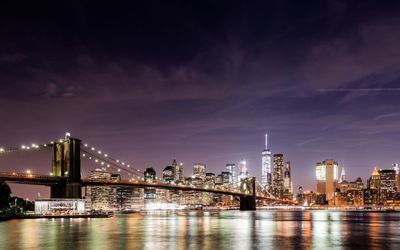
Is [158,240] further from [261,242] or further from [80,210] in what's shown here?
[80,210]

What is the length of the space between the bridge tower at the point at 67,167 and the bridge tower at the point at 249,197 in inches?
2823

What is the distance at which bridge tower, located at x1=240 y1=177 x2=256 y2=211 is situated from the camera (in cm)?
15450

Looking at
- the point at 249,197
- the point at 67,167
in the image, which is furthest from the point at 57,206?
the point at 249,197

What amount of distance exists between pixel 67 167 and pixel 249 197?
245 ft

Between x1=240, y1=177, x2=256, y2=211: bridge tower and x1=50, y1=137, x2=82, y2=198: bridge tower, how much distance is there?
235 ft

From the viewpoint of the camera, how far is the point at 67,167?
8938 cm

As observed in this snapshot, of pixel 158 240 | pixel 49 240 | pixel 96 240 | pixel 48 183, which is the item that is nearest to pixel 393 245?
pixel 158 240

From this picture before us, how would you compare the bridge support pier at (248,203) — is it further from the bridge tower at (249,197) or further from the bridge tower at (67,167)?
the bridge tower at (67,167)

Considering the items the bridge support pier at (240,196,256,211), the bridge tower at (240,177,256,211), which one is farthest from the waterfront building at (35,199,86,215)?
the bridge support pier at (240,196,256,211)

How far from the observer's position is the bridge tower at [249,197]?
507ft

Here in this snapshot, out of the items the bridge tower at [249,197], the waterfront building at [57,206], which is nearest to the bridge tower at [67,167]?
the waterfront building at [57,206]

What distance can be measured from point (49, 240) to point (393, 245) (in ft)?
83.7

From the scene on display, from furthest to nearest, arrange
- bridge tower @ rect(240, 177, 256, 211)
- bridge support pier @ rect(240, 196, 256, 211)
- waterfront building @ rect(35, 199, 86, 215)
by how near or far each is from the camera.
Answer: bridge tower @ rect(240, 177, 256, 211), bridge support pier @ rect(240, 196, 256, 211), waterfront building @ rect(35, 199, 86, 215)

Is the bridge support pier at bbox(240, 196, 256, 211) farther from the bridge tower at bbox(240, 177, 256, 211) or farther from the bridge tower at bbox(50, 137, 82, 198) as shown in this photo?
the bridge tower at bbox(50, 137, 82, 198)
